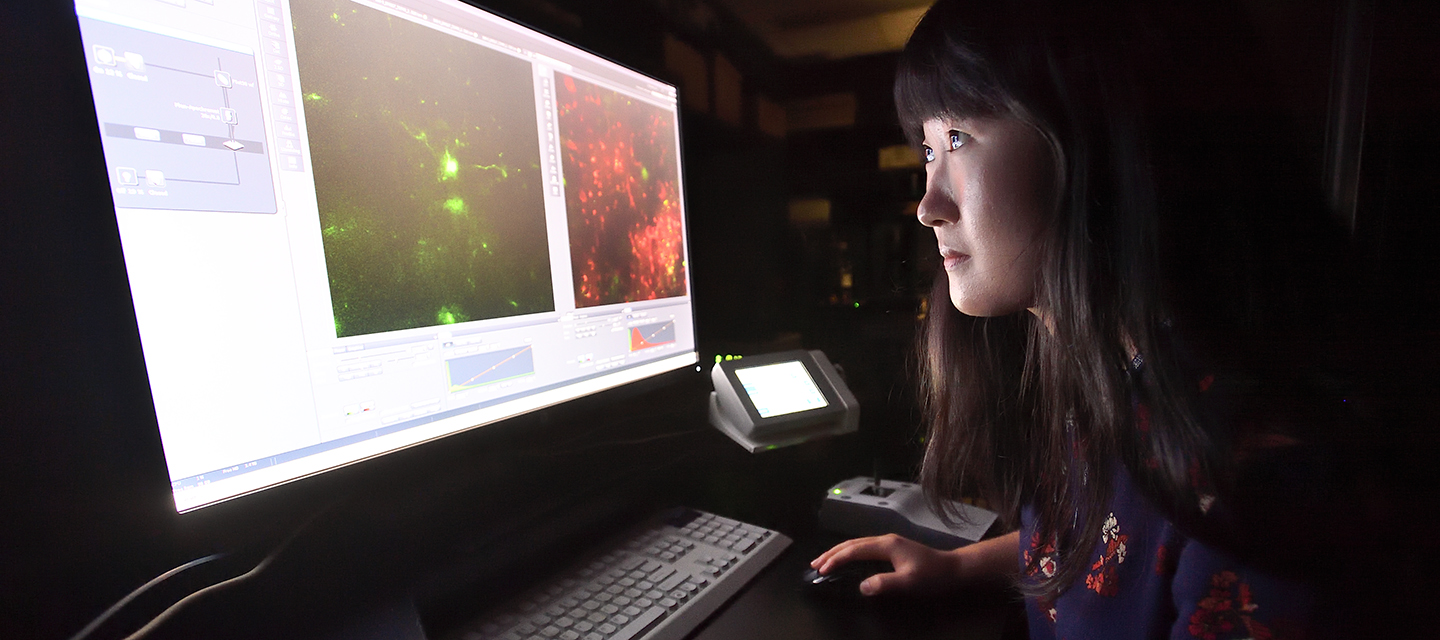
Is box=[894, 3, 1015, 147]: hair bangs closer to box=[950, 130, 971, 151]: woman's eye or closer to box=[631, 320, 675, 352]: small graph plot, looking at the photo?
box=[950, 130, 971, 151]: woman's eye

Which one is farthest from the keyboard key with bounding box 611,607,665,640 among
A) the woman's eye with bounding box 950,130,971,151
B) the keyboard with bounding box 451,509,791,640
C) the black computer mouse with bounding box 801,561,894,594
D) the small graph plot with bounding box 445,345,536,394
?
the woman's eye with bounding box 950,130,971,151

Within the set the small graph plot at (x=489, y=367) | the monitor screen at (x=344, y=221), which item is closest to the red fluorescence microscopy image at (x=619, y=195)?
the monitor screen at (x=344, y=221)

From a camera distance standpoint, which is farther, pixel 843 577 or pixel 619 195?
pixel 619 195

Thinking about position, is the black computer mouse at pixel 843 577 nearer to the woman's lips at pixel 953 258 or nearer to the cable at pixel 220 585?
the woman's lips at pixel 953 258

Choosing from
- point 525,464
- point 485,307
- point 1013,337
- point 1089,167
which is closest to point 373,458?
point 485,307

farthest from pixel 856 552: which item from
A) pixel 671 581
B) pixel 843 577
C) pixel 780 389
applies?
pixel 780 389

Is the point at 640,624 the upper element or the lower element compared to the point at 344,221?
lower

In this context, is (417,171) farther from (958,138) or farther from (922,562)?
(922,562)

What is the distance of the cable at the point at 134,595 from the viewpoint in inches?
16.7

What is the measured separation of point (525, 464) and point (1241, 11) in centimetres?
93

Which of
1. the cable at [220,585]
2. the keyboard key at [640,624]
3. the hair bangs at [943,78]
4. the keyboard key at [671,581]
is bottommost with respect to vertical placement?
the keyboard key at [671,581]

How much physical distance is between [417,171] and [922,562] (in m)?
0.69

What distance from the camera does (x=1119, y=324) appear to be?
20.5 inches

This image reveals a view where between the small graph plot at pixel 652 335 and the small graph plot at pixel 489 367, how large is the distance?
21 cm
